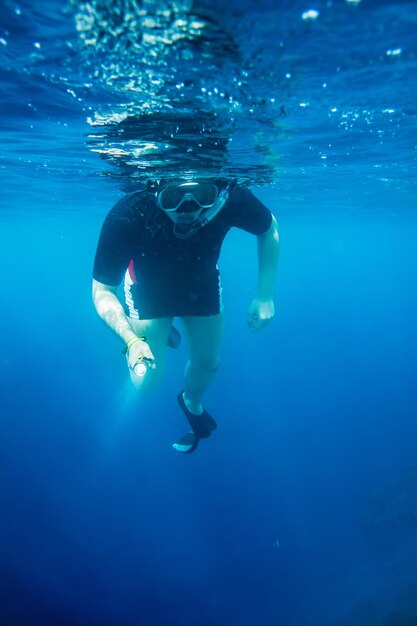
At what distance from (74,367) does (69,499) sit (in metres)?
12.8

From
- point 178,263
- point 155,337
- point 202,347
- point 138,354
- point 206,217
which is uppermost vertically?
point 206,217

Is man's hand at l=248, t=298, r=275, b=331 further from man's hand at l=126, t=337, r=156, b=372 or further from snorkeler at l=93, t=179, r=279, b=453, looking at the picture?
man's hand at l=126, t=337, r=156, b=372

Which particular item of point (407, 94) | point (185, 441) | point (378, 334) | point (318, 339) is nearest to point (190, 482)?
point (185, 441)

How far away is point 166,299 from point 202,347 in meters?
1.11

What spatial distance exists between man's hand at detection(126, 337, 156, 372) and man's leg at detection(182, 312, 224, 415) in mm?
2546

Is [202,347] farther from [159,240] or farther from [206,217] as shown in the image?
[206,217]

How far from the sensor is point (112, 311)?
16.1 feet

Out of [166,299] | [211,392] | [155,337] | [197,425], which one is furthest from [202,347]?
[211,392]

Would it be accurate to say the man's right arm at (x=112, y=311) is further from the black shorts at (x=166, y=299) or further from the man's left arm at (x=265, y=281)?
the man's left arm at (x=265, y=281)

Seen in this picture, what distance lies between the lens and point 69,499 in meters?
15.9

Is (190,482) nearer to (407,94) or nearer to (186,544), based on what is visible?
(186,544)

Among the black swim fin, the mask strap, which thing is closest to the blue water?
the mask strap

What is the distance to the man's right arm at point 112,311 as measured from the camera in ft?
15.0

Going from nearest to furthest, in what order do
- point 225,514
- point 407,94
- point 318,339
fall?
point 407,94, point 225,514, point 318,339
